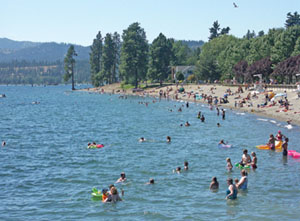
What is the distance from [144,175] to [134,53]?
11377 cm

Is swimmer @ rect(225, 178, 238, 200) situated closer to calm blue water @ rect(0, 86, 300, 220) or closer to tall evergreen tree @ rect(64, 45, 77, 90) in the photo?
calm blue water @ rect(0, 86, 300, 220)

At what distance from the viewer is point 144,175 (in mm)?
30156

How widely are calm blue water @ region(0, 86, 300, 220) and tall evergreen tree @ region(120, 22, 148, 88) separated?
279 feet

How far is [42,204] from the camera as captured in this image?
79.6 feet

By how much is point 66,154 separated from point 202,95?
68.2 metres

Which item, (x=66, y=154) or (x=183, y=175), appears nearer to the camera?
(x=183, y=175)

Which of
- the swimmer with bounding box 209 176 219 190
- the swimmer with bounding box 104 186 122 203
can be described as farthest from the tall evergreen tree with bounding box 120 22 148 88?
the swimmer with bounding box 104 186 122 203

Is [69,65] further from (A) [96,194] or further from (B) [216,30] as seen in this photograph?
(A) [96,194]

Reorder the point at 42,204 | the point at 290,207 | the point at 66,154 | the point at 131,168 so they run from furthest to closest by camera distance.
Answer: the point at 66,154 → the point at 131,168 → the point at 42,204 → the point at 290,207

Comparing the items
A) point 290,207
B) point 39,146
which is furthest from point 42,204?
point 39,146

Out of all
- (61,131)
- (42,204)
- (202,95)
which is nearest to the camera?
(42,204)

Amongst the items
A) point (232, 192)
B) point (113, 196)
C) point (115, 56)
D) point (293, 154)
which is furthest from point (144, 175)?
point (115, 56)

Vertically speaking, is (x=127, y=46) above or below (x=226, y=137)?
above

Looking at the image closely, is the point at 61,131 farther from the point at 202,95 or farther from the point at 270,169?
the point at 202,95
